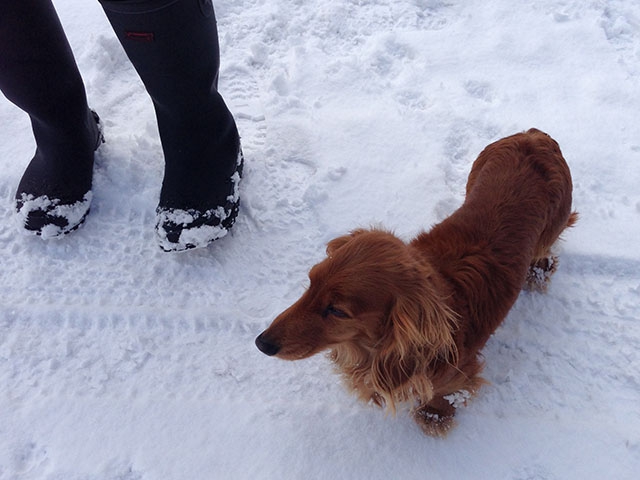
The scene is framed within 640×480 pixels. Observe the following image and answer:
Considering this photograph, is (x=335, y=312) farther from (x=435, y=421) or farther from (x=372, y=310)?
(x=435, y=421)

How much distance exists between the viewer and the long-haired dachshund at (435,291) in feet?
4.23

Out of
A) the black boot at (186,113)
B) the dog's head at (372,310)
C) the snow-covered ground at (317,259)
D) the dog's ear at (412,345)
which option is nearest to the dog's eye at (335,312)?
the dog's head at (372,310)

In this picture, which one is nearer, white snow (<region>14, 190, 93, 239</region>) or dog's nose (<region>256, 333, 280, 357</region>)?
dog's nose (<region>256, 333, 280, 357</region>)

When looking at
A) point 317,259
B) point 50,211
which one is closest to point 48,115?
point 50,211

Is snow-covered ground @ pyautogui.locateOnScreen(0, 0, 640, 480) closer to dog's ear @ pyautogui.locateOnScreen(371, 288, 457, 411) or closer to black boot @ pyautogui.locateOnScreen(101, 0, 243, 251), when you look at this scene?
black boot @ pyautogui.locateOnScreen(101, 0, 243, 251)

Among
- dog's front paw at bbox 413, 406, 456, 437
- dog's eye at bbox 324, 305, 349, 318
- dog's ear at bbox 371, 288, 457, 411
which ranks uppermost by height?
dog's eye at bbox 324, 305, 349, 318

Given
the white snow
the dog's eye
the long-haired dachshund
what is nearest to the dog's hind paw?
the long-haired dachshund

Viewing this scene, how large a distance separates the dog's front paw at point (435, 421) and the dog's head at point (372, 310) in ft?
1.23

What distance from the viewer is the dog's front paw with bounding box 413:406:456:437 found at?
168cm

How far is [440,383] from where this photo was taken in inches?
58.7

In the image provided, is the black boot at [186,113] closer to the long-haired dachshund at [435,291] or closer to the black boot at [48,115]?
the black boot at [48,115]

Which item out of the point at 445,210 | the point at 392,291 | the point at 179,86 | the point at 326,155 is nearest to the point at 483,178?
the point at 445,210

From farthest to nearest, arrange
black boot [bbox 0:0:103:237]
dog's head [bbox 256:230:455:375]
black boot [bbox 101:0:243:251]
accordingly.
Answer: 1. black boot [bbox 0:0:103:237]
2. black boot [bbox 101:0:243:251]
3. dog's head [bbox 256:230:455:375]

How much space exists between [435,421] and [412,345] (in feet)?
1.62
